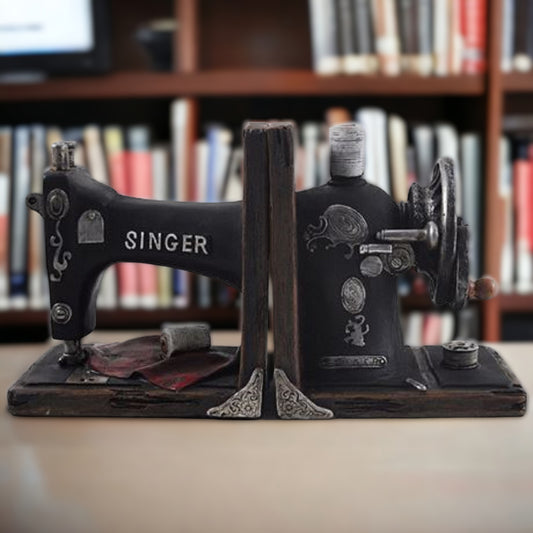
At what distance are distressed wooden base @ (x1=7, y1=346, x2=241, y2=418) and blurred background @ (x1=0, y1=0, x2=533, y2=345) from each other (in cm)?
110

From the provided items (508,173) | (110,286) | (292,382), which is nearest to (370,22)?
(508,173)

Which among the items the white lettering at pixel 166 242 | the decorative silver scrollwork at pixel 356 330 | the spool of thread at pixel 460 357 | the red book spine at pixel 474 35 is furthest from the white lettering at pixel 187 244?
the red book spine at pixel 474 35

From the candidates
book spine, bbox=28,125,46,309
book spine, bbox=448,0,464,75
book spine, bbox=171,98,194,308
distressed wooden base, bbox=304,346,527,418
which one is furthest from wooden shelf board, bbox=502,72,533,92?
distressed wooden base, bbox=304,346,527,418

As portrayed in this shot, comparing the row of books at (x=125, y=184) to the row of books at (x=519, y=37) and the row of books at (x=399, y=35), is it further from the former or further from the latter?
the row of books at (x=519, y=37)

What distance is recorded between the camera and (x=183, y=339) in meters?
1.35

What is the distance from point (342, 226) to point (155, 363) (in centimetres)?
32

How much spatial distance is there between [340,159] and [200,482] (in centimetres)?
47

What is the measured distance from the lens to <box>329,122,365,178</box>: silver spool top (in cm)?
126

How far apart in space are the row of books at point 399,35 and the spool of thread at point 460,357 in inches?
44.8

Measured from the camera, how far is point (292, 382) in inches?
48.9

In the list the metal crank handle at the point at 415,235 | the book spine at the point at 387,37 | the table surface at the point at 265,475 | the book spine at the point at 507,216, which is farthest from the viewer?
the book spine at the point at 507,216

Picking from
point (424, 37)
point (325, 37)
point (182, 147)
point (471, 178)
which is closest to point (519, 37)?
point (424, 37)

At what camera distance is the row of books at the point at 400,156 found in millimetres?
2312

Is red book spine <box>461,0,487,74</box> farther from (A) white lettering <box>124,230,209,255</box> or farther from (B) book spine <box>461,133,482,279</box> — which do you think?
(A) white lettering <box>124,230,209,255</box>
